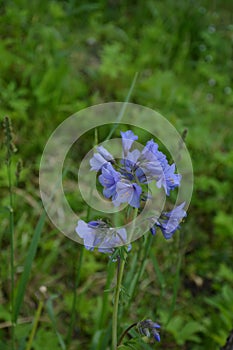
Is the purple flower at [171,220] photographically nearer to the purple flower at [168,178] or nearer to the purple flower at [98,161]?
the purple flower at [168,178]

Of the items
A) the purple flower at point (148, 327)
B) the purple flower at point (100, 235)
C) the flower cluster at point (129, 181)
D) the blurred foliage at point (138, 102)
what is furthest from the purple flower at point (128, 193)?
the blurred foliage at point (138, 102)

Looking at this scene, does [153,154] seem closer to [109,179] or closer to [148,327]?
[109,179]

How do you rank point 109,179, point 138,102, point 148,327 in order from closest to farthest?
point 109,179, point 148,327, point 138,102

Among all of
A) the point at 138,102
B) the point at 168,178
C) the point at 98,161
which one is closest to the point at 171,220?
the point at 168,178

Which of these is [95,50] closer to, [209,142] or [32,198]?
[209,142]

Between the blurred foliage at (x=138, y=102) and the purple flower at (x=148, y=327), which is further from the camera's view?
the blurred foliage at (x=138, y=102)

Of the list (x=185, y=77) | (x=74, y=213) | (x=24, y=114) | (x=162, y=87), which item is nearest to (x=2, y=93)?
(x=24, y=114)

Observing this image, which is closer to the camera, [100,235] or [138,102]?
[100,235]
